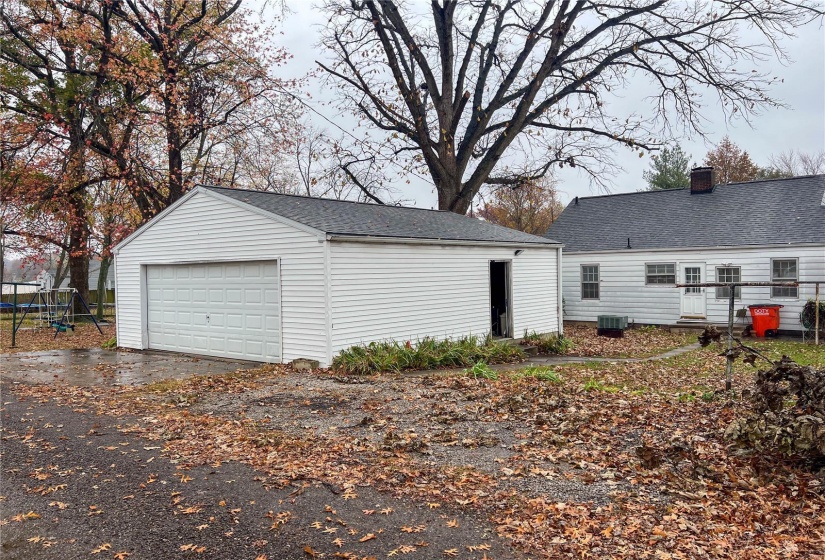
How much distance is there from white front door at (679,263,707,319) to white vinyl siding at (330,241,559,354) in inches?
227

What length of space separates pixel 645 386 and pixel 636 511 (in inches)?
241

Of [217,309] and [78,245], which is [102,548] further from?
[78,245]

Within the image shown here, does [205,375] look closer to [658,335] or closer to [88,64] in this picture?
[658,335]

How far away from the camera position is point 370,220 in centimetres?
1384

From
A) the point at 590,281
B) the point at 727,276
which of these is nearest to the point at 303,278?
the point at 590,281

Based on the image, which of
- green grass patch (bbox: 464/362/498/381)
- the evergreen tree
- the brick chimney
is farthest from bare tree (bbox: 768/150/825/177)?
green grass patch (bbox: 464/362/498/381)

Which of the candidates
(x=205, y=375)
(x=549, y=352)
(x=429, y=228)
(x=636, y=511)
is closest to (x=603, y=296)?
(x=549, y=352)

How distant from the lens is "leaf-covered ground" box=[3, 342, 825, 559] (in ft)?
13.8

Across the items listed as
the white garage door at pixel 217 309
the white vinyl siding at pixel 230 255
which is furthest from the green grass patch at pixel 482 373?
the white garage door at pixel 217 309

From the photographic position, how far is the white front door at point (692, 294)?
20234mm

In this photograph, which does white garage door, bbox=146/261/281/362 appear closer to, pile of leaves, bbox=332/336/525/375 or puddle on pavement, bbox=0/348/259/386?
puddle on pavement, bbox=0/348/259/386

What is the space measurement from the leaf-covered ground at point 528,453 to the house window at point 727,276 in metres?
10.7

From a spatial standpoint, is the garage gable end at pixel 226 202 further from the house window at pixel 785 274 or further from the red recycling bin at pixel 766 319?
the house window at pixel 785 274

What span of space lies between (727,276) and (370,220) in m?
12.6
